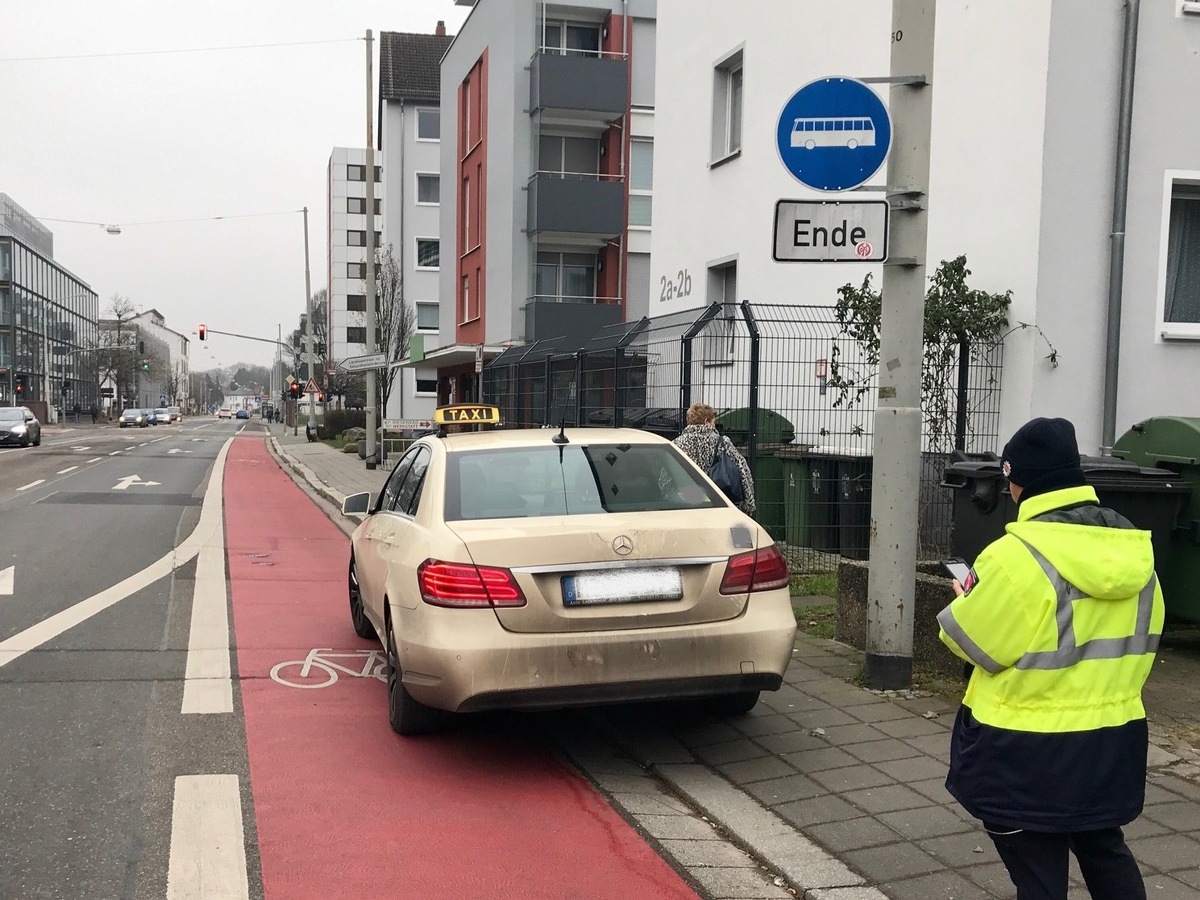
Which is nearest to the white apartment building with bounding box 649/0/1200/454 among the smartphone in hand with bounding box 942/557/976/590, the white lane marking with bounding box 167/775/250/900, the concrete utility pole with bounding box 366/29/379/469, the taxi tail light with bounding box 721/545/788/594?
the taxi tail light with bounding box 721/545/788/594

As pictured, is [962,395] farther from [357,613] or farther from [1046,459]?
[1046,459]

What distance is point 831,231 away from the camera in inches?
238

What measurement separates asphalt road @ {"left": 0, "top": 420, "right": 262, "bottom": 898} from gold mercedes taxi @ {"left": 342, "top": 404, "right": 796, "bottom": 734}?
105 centimetres

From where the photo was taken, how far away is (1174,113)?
10.6 meters

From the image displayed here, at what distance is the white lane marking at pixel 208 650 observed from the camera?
616 cm

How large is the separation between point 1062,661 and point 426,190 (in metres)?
59.5

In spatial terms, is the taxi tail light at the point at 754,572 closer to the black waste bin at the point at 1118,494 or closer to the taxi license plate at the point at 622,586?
the taxi license plate at the point at 622,586

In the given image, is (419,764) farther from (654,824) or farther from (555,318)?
(555,318)

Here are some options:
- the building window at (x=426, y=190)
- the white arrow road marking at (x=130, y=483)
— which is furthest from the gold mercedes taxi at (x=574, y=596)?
the building window at (x=426, y=190)

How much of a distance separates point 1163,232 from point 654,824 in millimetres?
8801

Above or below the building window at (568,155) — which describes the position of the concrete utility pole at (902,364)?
below

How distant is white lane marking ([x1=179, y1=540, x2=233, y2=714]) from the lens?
6164mm

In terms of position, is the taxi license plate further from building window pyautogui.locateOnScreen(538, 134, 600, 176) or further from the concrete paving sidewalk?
building window pyautogui.locateOnScreen(538, 134, 600, 176)

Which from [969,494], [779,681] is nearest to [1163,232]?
[969,494]
